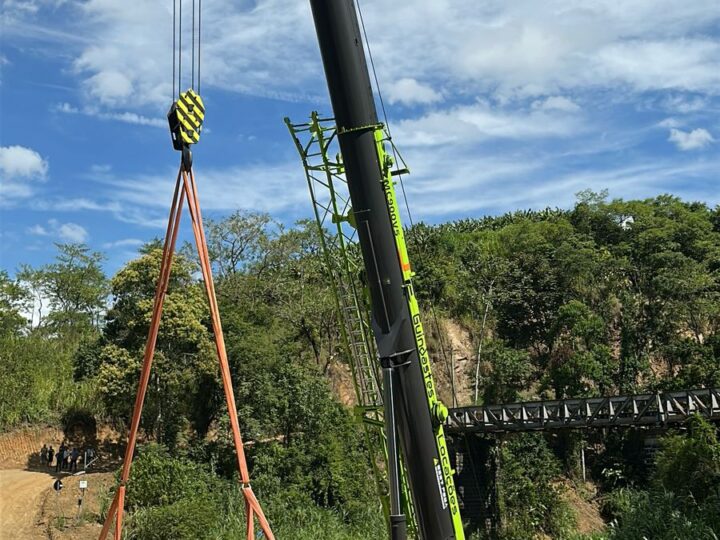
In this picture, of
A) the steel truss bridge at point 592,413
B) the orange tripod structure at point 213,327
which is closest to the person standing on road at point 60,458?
the steel truss bridge at point 592,413

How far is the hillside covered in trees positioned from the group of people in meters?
1.99

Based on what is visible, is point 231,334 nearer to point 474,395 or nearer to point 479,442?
point 479,442

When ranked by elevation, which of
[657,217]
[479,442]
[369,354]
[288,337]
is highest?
[657,217]

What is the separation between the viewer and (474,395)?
39.2 meters

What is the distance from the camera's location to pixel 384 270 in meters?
8.38

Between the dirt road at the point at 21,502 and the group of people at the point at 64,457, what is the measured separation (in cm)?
77

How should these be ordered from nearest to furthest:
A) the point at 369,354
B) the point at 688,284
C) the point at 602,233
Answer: the point at 369,354, the point at 688,284, the point at 602,233

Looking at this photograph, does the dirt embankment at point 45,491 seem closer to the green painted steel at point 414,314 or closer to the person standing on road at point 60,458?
the person standing on road at point 60,458

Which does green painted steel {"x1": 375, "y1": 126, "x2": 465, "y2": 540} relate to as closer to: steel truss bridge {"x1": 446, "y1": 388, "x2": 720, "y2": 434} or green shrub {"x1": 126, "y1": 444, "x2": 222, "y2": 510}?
green shrub {"x1": 126, "y1": 444, "x2": 222, "y2": 510}

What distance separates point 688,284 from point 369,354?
31.0 metres

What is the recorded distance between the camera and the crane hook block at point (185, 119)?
29.2ft

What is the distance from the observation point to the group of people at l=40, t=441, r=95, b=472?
1121 inches

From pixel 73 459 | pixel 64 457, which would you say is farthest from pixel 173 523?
pixel 64 457

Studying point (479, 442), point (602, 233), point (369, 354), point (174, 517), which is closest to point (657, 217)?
point (602, 233)
